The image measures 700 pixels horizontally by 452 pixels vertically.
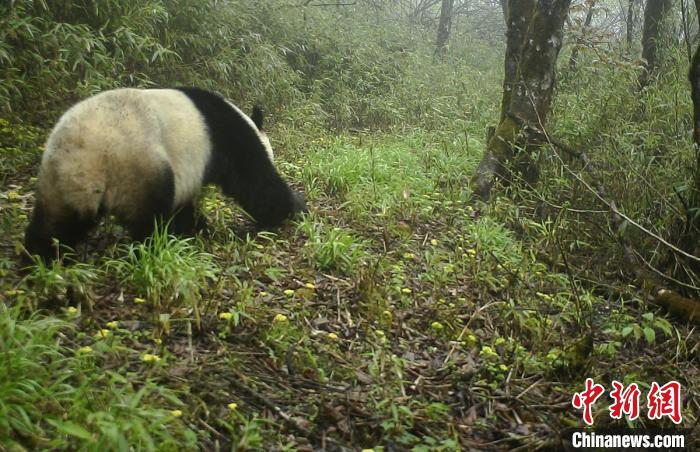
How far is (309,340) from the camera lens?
3689 millimetres

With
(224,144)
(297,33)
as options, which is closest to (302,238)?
(224,144)

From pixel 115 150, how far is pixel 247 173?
157 centimetres

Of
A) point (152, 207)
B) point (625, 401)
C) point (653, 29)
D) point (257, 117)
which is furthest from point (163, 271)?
point (653, 29)

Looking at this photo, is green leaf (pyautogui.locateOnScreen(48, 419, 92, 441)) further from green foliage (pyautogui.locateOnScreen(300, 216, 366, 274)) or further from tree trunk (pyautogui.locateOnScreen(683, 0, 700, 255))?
tree trunk (pyautogui.locateOnScreen(683, 0, 700, 255))

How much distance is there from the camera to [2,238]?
4293 mm

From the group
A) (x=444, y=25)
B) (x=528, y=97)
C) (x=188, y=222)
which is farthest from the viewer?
(x=444, y=25)

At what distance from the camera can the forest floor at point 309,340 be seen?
2.66 metres

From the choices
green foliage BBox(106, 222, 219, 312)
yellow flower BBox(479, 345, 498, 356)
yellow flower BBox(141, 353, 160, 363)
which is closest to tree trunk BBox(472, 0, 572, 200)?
yellow flower BBox(479, 345, 498, 356)

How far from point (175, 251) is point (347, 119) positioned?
20.4 ft

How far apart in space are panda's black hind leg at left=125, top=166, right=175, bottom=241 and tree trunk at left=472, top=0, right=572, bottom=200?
146 inches

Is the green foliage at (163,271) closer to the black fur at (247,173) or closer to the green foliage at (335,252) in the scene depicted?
the green foliage at (335,252)

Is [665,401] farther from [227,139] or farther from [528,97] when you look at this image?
[528,97]

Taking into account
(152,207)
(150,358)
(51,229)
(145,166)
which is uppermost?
(145,166)

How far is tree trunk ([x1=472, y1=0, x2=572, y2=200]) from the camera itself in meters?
6.62
